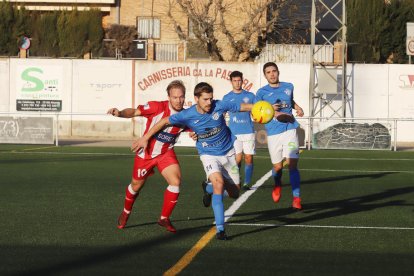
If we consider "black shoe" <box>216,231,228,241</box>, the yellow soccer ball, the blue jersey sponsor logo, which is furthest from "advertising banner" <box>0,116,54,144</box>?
"black shoe" <box>216,231,228,241</box>

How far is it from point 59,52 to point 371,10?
14761 millimetres

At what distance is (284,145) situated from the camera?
49.2 feet

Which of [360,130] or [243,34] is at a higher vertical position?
[243,34]

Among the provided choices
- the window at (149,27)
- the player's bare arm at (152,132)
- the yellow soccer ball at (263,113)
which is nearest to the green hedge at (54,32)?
the window at (149,27)

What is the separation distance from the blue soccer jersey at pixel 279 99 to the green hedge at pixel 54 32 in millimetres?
32089

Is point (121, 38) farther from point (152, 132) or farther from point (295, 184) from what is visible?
point (152, 132)

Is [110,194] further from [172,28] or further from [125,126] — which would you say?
[172,28]

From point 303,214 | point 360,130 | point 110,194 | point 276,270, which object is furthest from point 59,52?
point 276,270

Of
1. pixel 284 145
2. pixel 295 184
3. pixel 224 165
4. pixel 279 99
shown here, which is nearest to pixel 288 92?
pixel 279 99

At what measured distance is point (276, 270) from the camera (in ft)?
29.6

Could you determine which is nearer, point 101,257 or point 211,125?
point 101,257

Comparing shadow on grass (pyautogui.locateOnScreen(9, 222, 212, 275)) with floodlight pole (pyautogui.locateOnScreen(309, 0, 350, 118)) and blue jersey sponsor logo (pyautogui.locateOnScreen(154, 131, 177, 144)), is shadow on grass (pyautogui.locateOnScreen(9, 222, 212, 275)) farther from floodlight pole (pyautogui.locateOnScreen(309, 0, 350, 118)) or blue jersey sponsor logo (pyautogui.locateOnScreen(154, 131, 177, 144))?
floodlight pole (pyautogui.locateOnScreen(309, 0, 350, 118))

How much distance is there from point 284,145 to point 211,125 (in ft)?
11.9

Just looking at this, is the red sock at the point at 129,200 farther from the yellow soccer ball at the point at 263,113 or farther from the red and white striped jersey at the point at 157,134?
the yellow soccer ball at the point at 263,113
